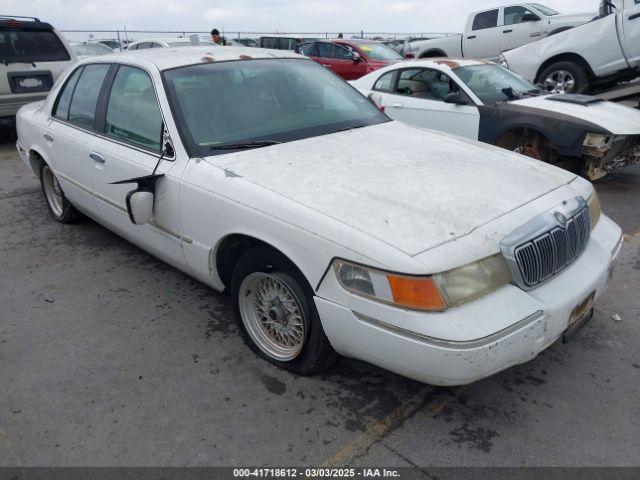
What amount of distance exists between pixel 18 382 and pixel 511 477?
2520mm

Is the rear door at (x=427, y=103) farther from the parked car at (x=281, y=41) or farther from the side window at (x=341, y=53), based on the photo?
the parked car at (x=281, y=41)

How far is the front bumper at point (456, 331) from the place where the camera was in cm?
208

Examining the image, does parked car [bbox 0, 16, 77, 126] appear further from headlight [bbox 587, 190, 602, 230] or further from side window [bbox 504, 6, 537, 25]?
side window [bbox 504, 6, 537, 25]

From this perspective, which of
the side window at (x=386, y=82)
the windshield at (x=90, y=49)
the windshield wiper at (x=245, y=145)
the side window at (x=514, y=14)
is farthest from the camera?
the windshield at (x=90, y=49)

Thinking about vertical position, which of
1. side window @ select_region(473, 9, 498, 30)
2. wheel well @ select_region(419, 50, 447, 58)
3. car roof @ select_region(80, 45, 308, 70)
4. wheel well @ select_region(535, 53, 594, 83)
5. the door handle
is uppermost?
side window @ select_region(473, 9, 498, 30)

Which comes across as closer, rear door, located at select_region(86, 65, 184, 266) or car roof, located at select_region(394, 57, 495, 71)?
rear door, located at select_region(86, 65, 184, 266)

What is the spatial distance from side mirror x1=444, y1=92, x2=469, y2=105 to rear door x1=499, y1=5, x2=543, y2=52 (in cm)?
860

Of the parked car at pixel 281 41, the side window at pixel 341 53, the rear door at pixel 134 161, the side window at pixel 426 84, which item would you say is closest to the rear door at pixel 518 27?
the side window at pixel 341 53

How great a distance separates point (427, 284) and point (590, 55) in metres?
8.38

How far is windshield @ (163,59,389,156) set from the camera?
10.2 ft

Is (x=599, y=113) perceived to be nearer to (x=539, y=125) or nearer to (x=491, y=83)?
(x=539, y=125)

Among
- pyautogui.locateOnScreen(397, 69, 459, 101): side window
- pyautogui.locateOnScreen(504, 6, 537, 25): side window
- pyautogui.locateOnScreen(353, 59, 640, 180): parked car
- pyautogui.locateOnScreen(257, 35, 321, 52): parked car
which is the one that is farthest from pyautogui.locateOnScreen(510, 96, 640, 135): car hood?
pyautogui.locateOnScreen(257, 35, 321, 52): parked car

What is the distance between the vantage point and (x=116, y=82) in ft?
12.1

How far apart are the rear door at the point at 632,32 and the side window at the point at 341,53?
6120 mm
